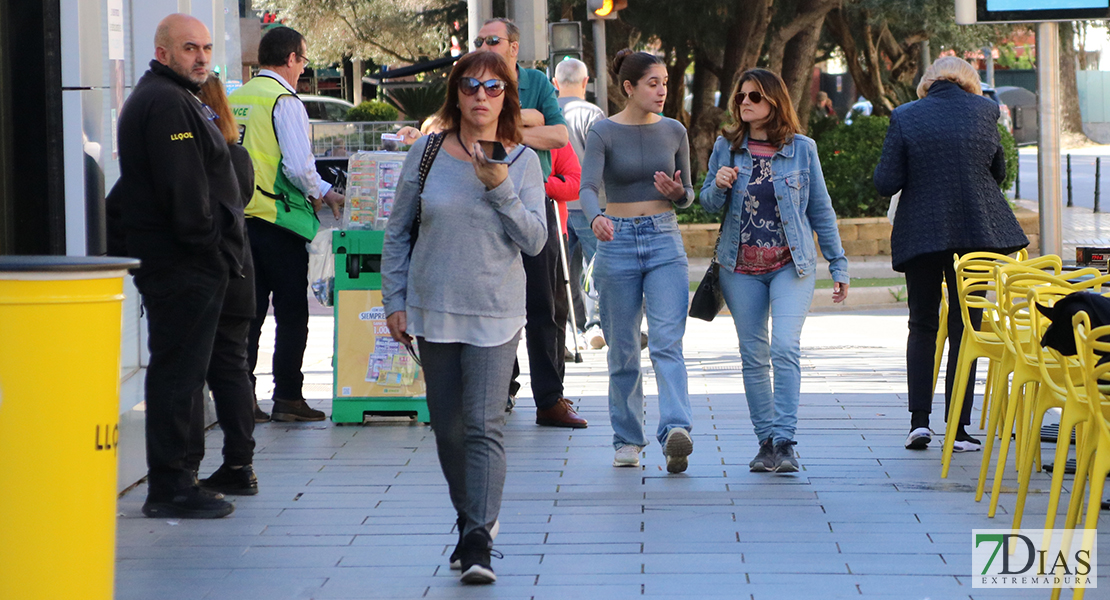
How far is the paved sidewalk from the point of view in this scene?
15.4 ft

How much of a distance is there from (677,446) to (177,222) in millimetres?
2400

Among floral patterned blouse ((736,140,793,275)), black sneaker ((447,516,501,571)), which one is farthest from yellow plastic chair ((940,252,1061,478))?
black sneaker ((447,516,501,571))

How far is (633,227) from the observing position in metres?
6.36

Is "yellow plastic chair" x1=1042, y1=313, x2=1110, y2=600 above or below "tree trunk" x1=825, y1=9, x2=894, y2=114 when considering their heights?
below

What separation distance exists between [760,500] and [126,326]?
3.24 m

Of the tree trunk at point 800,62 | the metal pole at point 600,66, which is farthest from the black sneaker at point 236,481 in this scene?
the tree trunk at point 800,62

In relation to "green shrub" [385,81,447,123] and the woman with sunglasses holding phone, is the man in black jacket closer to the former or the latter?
the woman with sunglasses holding phone

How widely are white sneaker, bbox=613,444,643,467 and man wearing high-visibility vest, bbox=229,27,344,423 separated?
6.80 ft

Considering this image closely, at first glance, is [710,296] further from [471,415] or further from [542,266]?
[471,415]

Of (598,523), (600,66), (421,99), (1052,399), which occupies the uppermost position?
(421,99)

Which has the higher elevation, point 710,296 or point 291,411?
point 710,296

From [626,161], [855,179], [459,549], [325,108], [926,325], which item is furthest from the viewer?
Result: [325,108]

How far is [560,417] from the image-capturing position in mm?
7770

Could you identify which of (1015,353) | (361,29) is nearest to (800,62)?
(361,29)
